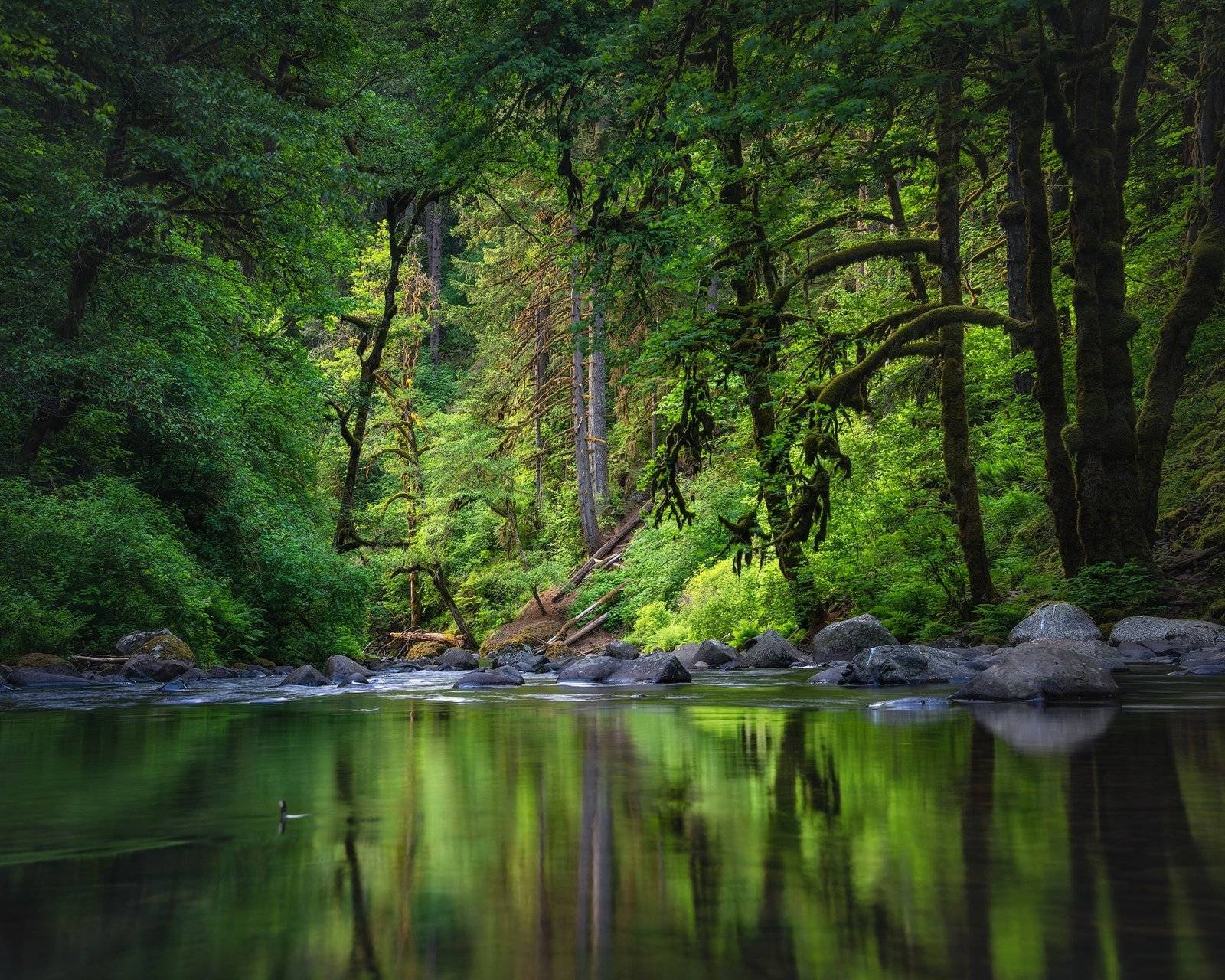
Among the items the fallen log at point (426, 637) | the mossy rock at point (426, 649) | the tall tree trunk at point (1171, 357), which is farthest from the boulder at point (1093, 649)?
the fallen log at point (426, 637)

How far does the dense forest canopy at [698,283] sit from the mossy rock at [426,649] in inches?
148

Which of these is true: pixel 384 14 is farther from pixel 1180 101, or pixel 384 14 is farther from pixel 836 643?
pixel 836 643

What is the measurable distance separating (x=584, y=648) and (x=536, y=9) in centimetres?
1684

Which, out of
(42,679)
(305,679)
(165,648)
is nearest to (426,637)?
(165,648)

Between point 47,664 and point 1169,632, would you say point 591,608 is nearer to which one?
point 47,664

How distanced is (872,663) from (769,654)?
195 inches

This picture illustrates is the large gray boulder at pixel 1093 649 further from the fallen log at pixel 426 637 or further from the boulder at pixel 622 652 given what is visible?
the fallen log at pixel 426 637

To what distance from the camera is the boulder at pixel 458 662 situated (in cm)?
1960

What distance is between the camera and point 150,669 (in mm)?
13336

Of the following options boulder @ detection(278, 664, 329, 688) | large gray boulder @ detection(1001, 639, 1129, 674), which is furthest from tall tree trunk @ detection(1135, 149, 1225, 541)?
boulder @ detection(278, 664, 329, 688)

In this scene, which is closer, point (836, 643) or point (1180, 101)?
point (836, 643)

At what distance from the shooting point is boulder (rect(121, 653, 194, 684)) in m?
13.3

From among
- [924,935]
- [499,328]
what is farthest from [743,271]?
[499,328]

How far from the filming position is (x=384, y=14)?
23.9 m
